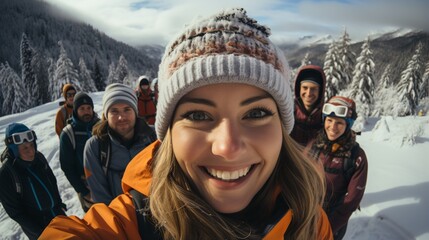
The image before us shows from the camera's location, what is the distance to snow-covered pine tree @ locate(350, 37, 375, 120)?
24312 millimetres

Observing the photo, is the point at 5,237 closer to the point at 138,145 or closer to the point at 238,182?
the point at 138,145

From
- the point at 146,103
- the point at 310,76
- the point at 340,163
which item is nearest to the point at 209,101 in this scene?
the point at 340,163

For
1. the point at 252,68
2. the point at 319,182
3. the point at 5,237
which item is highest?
the point at 252,68

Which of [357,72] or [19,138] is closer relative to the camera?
[19,138]

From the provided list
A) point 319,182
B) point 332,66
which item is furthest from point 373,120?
point 319,182

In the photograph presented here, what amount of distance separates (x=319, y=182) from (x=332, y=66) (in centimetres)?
2492

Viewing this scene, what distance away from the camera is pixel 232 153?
1.29m

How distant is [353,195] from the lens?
3.15 m

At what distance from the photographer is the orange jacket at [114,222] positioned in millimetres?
1318

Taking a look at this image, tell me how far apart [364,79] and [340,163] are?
26.4m

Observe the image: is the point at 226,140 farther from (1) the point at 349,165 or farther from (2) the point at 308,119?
(2) the point at 308,119

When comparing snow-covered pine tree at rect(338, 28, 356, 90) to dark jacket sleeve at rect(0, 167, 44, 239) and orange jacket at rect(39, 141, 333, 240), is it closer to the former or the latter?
orange jacket at rect(39, 141, 333, 240)

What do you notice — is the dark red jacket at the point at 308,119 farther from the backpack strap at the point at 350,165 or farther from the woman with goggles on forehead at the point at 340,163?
the backpack strap at the point at 350,165

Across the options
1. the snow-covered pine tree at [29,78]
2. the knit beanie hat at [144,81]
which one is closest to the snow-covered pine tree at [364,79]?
the knit beanie hat at [144,81]
